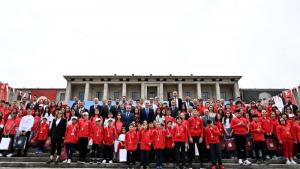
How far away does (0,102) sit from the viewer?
38.8 ft

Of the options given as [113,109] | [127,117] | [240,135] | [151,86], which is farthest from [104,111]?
[151,86]

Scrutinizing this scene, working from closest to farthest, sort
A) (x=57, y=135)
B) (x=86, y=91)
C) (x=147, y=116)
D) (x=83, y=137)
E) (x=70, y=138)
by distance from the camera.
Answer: (x=70, y=138)
(x=57, y=135)
(x=83, y=137)
(x=147, y=116)
(x=86, y=91)

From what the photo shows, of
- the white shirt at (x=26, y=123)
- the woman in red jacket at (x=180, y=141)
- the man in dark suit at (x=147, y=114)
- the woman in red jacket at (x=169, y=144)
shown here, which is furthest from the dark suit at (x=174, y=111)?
the white shirt at (x=26, y=123)

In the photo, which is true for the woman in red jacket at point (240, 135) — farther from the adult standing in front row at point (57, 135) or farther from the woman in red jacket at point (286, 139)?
the adult standing in front row at point (57, 135)

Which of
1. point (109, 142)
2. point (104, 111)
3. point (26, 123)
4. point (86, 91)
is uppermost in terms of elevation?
point (86, 91)

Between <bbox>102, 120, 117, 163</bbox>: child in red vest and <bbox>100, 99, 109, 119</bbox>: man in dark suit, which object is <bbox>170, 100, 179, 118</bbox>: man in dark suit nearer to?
<bbox>102, 120, 117, 163</bbox>: child in red vest

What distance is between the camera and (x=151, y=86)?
46.0 m

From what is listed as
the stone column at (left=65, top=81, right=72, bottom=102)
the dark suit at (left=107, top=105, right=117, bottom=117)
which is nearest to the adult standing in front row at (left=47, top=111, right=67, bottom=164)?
the dark suit at (left=107, top=105, right=117, bottom=117)

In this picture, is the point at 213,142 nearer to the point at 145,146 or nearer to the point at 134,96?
the point at 145,146

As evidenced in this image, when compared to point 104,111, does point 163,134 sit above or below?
below

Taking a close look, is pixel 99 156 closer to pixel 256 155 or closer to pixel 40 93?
pixel 256 155

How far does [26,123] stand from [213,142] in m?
7.24

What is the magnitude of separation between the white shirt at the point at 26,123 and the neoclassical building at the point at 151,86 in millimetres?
34969

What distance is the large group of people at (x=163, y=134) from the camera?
8875 millimetres
